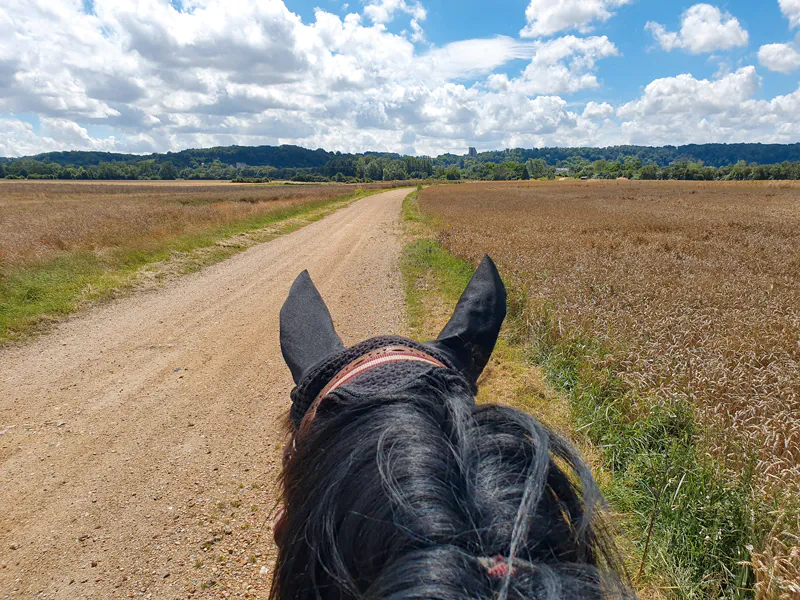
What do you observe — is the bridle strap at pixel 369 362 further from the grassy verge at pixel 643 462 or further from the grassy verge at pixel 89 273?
the grassy verge at pixel 89 273

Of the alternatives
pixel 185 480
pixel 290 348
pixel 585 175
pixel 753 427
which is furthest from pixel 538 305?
pixel 585 175

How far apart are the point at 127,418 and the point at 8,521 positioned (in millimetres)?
1441

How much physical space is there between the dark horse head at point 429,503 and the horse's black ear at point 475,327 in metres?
0.35

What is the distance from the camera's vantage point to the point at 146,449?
408 cm

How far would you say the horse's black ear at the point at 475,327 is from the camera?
4.96 feet

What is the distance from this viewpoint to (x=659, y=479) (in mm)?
3133

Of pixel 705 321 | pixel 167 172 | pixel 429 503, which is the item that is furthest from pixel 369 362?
pixel 167 172

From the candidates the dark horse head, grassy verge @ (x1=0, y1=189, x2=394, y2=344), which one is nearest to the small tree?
grassy verge @ (x1=0, y1=189, x2=394, y2=344)

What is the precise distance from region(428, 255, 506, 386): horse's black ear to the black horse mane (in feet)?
1.46

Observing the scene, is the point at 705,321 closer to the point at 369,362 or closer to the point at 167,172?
the point at 369,362

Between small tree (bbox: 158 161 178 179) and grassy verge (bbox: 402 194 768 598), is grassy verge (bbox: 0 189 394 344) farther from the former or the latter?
small tree (bbox: 158 161 178 179)

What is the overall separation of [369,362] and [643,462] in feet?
10.5

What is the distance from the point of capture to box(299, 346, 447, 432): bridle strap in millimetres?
1168

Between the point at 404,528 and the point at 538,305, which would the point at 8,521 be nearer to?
the point at 404,528
